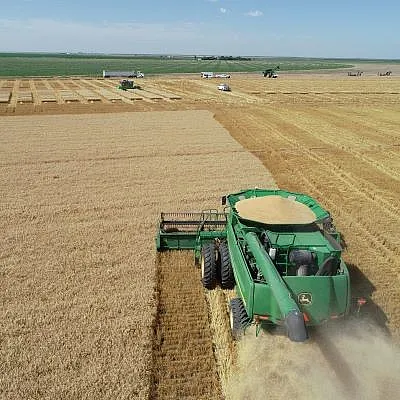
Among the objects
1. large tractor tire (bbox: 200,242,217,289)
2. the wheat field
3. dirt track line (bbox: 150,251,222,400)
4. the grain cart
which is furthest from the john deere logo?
large tractor tire (bbox: 200,242,217,289)

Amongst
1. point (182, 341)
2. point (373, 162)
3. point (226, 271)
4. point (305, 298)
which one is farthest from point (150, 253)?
point (373, 162)

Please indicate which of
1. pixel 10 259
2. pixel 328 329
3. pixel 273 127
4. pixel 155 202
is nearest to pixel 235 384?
pixel 328 329

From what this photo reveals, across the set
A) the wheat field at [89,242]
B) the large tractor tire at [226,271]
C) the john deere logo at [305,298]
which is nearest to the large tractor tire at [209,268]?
the large tractor tire at [226,271]

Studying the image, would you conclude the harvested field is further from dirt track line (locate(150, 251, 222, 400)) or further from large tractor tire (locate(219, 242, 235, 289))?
large tractor tire (locate(219, 242, 235, 289))

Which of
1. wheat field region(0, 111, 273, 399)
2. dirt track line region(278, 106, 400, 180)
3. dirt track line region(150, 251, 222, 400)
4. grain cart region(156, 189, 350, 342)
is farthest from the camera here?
dirt track line region(278, 106, 400, 180)

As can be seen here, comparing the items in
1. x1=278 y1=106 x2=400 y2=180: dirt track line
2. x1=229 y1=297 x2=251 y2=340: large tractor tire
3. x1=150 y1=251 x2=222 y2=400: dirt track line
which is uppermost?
x1=229 y1=297 x2=251 y2=340: large tractor tire

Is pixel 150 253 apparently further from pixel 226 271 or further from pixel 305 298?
pixel 305 298
